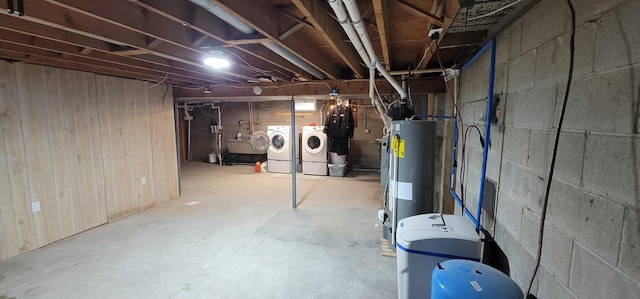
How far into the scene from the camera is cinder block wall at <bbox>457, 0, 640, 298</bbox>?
0.69m

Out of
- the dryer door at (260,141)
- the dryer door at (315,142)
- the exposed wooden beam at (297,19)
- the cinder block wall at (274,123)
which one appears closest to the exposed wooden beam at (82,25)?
the exposed wooden beam at (297,19)

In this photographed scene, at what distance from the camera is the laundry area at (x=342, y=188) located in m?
0.85

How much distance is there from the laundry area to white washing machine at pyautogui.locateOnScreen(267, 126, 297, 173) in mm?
1552

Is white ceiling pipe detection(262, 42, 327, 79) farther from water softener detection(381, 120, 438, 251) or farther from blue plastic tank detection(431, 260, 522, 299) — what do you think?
blue plastic tank detection(431, 260, 522, 299)

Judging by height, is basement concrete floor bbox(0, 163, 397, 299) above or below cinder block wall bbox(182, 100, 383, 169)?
below

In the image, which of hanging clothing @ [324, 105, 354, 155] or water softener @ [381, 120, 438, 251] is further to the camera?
hanging clothing @ [324, 105, 354, 155]

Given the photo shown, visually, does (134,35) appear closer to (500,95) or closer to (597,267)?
(500,95)

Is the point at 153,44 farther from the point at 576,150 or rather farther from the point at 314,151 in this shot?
the point at 314,151

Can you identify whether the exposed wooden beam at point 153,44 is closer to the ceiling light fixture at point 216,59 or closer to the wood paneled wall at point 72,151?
the ceiling light fixture at point 216,59

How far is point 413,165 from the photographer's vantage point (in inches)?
91.9

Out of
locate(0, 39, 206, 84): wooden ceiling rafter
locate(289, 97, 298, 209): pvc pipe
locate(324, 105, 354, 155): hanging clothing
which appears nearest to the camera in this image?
locate(0, 39, 206, 84): wooden ceiling rafter

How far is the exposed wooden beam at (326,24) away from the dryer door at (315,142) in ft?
12.5

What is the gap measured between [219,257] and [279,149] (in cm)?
418

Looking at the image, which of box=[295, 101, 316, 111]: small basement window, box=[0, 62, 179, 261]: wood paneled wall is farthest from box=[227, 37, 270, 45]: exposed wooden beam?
box=[295, 101, 316, 111]: small basement window
